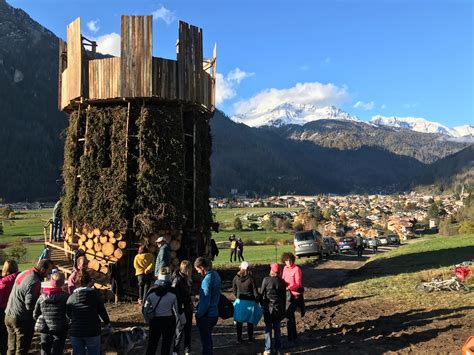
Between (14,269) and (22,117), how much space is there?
21366 cm

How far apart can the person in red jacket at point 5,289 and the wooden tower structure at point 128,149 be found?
6.25m

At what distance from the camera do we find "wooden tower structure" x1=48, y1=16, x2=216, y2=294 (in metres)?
15.0

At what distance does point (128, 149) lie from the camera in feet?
50.5

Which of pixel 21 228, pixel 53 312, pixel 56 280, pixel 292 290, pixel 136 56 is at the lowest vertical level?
pixel 21 228

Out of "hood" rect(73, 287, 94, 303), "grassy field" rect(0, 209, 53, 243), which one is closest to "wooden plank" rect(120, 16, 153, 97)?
"hood" rect(73, 287, 94, 303)

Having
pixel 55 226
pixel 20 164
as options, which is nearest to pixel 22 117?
pixel 20 164

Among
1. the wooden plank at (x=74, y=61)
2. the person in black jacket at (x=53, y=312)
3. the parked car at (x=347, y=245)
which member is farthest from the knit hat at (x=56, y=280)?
the parked car at (x=347, y=245)

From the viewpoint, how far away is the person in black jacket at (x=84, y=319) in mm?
6590

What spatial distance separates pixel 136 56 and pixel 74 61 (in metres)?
2.59

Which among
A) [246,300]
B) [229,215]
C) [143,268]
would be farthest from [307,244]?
[229,215]

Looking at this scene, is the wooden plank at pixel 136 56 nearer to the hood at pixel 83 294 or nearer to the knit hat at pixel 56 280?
the knit hat at pixel 56 280

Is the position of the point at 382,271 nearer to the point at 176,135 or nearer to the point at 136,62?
the point at 176,135

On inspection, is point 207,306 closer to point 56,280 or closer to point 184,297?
point 184,297

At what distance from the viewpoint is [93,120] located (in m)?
15.8
